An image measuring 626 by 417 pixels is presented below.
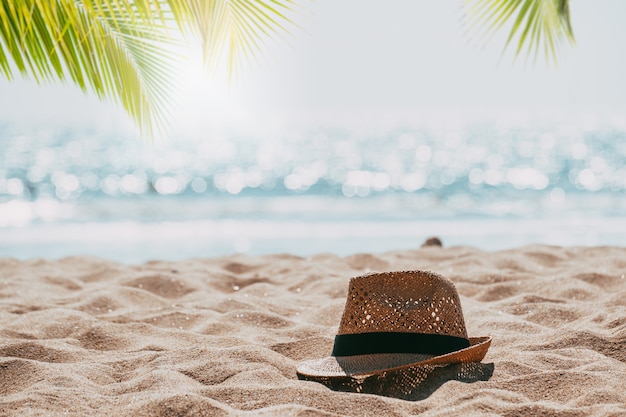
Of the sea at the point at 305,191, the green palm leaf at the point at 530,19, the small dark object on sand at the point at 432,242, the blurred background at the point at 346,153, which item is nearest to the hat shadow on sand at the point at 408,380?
the blurred background at the point at 346,153

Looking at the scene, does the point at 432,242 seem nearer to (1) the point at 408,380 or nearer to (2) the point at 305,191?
(1) the point at 408,380

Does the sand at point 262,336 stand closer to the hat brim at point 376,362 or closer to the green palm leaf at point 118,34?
the hat brim at point 376,362

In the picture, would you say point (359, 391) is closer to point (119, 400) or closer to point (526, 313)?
point (119, 400)

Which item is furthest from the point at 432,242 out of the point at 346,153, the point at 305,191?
the point at 346,153

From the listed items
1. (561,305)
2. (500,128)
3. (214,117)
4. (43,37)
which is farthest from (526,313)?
(214,117)

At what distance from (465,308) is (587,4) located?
19562 mm

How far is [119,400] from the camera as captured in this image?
1.79m

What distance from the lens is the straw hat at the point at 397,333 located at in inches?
74.5

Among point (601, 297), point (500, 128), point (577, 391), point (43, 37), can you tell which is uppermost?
point (43, 37)

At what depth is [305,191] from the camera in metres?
16.8

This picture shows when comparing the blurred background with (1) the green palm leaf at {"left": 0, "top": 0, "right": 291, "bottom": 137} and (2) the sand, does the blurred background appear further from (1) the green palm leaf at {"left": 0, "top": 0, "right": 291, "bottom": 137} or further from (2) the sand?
(2) the sand

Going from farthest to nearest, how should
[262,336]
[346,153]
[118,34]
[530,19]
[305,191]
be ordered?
[346,153], [305,191], [530,19], [118,34], [262,336]

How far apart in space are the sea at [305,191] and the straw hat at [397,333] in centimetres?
534

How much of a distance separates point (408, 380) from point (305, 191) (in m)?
15.0
